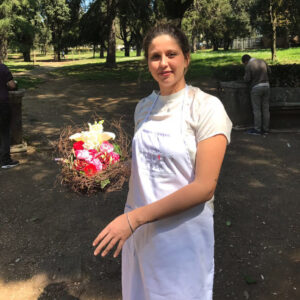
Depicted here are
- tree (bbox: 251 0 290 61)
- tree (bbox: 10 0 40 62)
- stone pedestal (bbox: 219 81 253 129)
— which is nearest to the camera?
stone pedestal (bbox: 219 81 253 129)

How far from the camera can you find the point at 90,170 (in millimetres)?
2141

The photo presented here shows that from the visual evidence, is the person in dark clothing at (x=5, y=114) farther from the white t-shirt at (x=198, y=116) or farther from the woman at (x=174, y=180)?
the white t-shirt at (x=198, y=116)

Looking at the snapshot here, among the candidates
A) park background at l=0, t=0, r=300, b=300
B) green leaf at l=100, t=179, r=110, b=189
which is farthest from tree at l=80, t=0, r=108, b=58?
green leaf at l=100, t=179, r=110, b=189

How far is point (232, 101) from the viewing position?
8578mm

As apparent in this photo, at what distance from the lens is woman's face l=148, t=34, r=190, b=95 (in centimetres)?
168

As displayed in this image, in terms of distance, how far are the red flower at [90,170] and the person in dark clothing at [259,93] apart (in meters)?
6.66

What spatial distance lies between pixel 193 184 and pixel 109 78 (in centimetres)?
1794

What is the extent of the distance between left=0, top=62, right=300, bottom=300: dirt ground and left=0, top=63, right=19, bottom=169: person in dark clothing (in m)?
→ 0.26

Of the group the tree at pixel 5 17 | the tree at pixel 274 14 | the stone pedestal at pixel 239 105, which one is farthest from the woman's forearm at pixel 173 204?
the tree at pixel 5 17

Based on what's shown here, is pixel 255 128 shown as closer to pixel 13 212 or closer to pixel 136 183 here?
pixel 13 212

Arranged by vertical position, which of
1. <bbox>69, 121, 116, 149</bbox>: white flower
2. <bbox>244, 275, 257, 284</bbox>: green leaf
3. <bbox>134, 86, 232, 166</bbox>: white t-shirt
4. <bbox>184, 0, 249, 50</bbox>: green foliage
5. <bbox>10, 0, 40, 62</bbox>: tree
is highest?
<bbox>184, 0, 249, 50</bbox>: green foliage

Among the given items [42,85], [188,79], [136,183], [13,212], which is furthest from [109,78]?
[136,183]

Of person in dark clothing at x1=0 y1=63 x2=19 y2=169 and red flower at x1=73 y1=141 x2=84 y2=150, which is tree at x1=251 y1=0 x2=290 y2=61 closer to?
person in dark clothing at x1=0 y1=63 x2=19 y2=169

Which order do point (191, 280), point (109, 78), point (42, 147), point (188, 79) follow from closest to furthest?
point (191, 280), point (42, 147), point (188, 79), point (109, 78)
